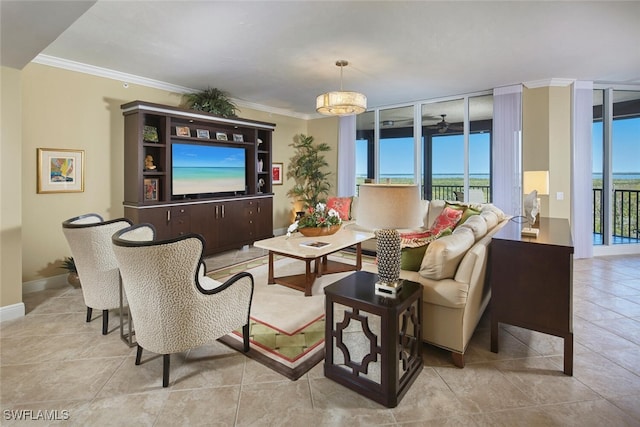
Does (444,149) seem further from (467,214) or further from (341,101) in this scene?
(341,101)

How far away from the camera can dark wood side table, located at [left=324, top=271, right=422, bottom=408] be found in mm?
1856

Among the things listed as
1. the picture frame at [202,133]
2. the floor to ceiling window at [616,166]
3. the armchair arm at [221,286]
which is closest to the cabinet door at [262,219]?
the picture frame at [202,133]

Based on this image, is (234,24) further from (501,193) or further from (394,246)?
(501,193)

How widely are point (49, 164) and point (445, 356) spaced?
186 inches

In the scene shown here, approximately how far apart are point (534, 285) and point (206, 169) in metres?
4.66

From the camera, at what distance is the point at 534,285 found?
2.30m

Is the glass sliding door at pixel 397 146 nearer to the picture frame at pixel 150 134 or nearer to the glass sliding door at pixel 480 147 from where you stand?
the glass sliding door at pixel 480 147

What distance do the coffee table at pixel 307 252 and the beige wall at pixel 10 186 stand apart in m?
2.27

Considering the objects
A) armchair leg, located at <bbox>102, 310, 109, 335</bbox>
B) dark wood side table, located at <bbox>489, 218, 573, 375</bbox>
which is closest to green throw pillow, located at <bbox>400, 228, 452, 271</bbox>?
dark wood side table, located at <bbox>489, 218, 573, 375</bbox>

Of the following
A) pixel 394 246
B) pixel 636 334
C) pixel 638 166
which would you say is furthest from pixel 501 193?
pixel 394 246

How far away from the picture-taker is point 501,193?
5.39 m

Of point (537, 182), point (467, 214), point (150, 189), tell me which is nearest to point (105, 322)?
point (150, 189)

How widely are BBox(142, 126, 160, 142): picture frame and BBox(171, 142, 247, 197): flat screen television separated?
0.26 meters

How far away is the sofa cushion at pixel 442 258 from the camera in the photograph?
224cm
